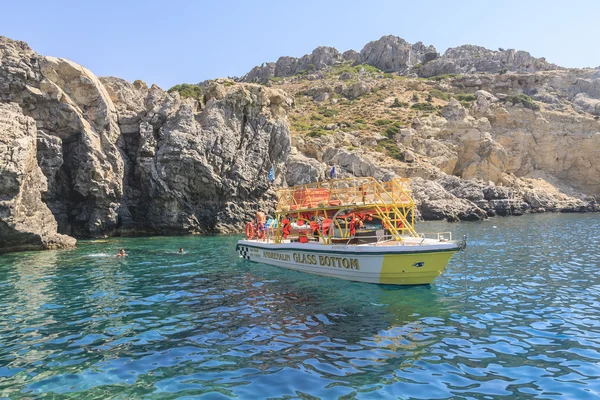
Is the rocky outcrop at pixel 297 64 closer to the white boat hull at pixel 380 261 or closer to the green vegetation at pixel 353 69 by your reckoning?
the green vegetation at pixel 353 69

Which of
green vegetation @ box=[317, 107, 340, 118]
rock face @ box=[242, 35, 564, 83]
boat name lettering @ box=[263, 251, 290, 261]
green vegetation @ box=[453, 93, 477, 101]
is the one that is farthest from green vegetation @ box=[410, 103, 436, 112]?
boat name lettering @ box=[263, 251, 290, 261]

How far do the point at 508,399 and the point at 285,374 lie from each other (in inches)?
152

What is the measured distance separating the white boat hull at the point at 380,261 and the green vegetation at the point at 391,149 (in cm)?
5272

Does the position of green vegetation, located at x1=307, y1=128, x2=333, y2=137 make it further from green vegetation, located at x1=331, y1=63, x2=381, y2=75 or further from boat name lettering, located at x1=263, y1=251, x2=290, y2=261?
green vegetation, located at x1=331, y1=63, x2=381, y2=75

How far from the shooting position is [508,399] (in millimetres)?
6812

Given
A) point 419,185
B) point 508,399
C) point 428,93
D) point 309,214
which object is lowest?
point 508,399

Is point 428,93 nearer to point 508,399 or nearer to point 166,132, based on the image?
point 166,132

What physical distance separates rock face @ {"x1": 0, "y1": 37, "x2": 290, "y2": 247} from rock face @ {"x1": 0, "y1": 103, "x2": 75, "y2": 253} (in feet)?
1.93

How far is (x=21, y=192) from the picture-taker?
2702cm

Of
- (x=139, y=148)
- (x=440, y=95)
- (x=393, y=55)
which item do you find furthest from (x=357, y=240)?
(x=393, y=55)

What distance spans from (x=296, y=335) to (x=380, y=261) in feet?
21.1

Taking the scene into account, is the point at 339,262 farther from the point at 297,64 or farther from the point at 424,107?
the point at 297,64

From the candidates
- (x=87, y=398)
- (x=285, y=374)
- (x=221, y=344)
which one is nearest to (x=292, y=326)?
(x=221, y=344)

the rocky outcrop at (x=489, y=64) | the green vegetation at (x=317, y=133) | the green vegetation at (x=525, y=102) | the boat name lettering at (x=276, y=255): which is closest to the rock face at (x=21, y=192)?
the boat name lettering at (x=276, y=255)
